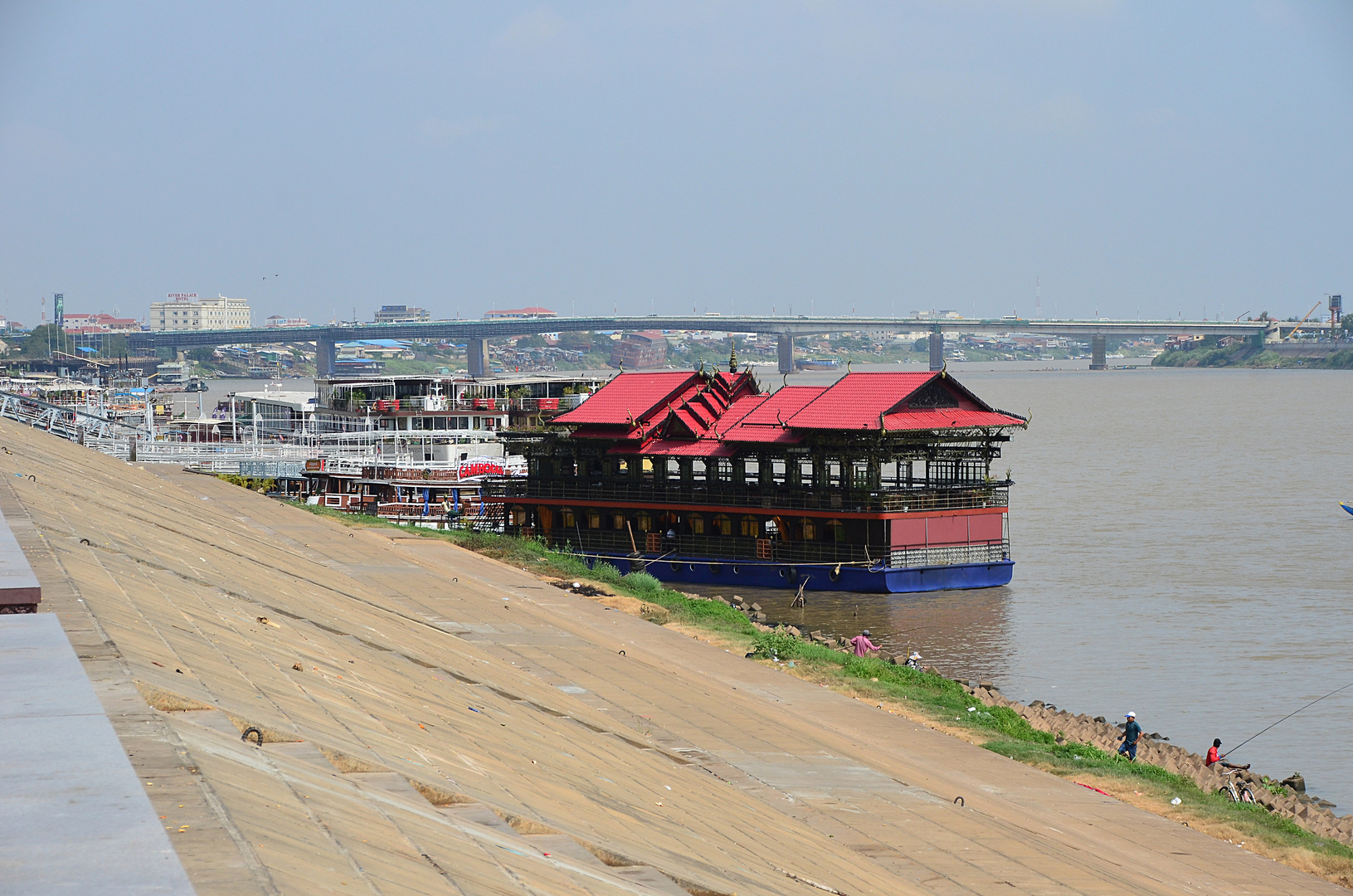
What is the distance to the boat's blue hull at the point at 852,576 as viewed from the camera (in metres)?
48.3

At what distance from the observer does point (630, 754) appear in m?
17.2

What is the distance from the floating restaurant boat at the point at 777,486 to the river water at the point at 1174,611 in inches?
75.8

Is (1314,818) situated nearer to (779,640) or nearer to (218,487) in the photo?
(779,640)

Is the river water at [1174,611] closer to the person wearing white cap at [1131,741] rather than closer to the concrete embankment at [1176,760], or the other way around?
the concrete embankment at [1176,760]

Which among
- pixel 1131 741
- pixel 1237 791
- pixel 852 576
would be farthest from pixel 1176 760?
pixel 852 576

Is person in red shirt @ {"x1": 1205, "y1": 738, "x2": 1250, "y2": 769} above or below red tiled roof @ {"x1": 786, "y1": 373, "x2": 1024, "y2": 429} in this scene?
below

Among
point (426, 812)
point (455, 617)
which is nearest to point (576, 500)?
point (455, 617)

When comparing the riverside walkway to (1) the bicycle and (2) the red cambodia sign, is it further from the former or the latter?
(2) the red cambodia sign

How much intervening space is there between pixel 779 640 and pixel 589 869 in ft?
75.8

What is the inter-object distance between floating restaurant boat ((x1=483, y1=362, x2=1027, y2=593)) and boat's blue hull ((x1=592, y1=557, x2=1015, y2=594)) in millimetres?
51

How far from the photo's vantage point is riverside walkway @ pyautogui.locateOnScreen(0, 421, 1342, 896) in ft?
27.7

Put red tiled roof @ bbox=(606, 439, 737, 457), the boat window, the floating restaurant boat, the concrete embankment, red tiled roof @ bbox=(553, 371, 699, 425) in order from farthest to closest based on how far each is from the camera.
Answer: red tiled roof @ bbox=(553, 371, 699, 425)
red tiled roof @ bbox=(606, 439, 737, 457)
the boat window
the floating restaurant boat
the concrete embankment

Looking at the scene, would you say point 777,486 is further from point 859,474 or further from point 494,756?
point 494,756

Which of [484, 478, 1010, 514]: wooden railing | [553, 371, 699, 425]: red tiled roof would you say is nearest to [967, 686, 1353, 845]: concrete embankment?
[484, 478, 1010, 514]: wooden railing
